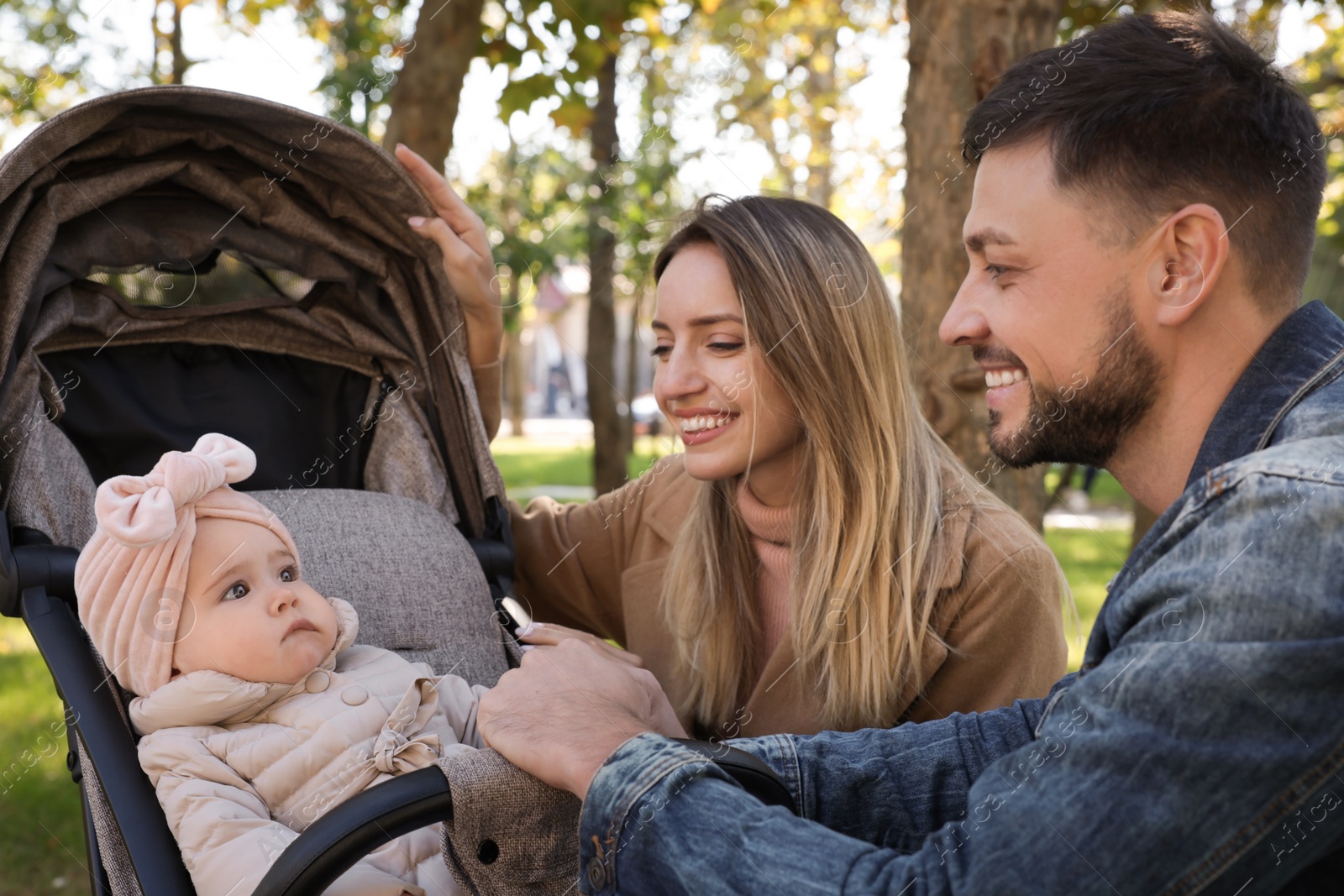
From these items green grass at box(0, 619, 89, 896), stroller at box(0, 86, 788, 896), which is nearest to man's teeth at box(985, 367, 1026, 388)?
stroller at box(0, 86, 788, 896)

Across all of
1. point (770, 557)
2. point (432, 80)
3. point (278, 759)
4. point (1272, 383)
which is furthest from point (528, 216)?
point (1272, 383)

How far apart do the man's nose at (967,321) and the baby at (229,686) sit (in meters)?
1.18

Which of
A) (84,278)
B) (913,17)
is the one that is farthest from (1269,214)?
(84,278)

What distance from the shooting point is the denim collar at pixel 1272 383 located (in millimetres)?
1507

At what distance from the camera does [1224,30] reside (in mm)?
1805

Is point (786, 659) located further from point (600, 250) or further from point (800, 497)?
point (600, 250)

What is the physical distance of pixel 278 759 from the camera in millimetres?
1982

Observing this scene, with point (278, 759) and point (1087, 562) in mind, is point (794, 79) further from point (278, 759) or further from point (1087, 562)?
point (278, 759)

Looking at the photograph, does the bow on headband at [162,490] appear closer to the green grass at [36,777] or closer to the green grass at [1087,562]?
the green grass at [36,777]

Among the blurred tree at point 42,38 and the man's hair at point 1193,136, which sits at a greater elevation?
the blurred tree at point 42,38

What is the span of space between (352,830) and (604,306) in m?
6.50

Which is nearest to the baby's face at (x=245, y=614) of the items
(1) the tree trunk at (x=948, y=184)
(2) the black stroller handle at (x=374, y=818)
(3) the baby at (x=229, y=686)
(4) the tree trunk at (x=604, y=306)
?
(3) the baby at (x=229, y=686)

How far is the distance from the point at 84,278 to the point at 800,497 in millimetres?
1832

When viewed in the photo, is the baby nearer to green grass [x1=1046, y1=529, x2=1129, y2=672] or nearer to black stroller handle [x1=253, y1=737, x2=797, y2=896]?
black stroller handle [x1=253, y1=737, x2=797, y2=896]
